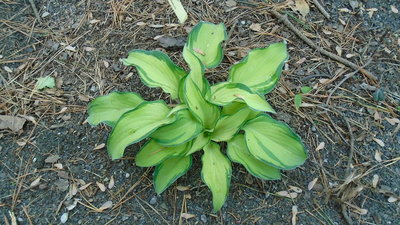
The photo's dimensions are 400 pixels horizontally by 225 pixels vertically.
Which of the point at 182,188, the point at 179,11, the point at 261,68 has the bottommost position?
the point at 182,188

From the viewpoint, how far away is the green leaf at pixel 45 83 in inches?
73.0

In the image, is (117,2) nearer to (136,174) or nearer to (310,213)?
(136,174)

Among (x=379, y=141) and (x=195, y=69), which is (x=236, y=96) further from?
(x=379, y=141)

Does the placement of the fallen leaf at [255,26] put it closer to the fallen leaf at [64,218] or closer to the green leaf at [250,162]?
the green leaf at [250,162]

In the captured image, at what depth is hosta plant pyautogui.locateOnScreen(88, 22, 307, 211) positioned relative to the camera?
1469 mm

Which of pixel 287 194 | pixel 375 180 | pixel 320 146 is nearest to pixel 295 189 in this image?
pixel 287 194

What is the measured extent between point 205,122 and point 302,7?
0.89 m

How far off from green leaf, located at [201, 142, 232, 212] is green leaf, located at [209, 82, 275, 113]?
185 mm

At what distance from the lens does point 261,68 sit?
164cm

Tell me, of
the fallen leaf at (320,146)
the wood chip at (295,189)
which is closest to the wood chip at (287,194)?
the wood chip at (295,189)

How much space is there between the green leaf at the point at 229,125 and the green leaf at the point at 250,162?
42mm

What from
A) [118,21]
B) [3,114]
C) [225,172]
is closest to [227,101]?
[225,172]

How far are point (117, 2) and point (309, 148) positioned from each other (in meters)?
1.13

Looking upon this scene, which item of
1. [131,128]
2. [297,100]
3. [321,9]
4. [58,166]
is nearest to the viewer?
[131,128]
